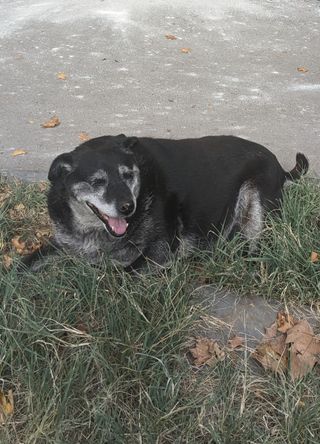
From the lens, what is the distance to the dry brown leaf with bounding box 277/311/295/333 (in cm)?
314

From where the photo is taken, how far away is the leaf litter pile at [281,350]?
2.86m

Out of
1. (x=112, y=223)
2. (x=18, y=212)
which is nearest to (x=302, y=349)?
(x=112, y=223)

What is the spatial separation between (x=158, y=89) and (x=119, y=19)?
9.70 ft

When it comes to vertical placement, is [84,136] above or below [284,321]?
below

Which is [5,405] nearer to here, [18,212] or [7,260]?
[7,260]

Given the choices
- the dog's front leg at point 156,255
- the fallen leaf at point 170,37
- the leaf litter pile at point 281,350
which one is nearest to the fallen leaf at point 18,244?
the dog's front leg at point 156,255

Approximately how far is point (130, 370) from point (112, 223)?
1.04 meters

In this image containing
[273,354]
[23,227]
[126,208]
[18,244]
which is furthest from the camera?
[23,227]

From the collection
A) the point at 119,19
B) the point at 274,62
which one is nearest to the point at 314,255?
the point at 274,62

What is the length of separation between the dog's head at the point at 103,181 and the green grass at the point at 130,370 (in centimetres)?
35

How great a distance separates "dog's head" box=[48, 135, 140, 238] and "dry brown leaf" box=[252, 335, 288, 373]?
110 centimetres

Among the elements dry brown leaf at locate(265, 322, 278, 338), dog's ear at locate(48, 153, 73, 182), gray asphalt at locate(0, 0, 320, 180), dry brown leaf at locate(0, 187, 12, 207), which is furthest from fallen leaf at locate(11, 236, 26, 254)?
dry brown leaf at locate(265, 322, 278, 338)

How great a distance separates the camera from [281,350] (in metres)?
2.99

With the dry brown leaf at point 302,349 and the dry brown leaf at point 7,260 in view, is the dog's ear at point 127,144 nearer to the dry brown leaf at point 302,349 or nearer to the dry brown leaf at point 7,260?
the dry brown leaf at point 7,260
